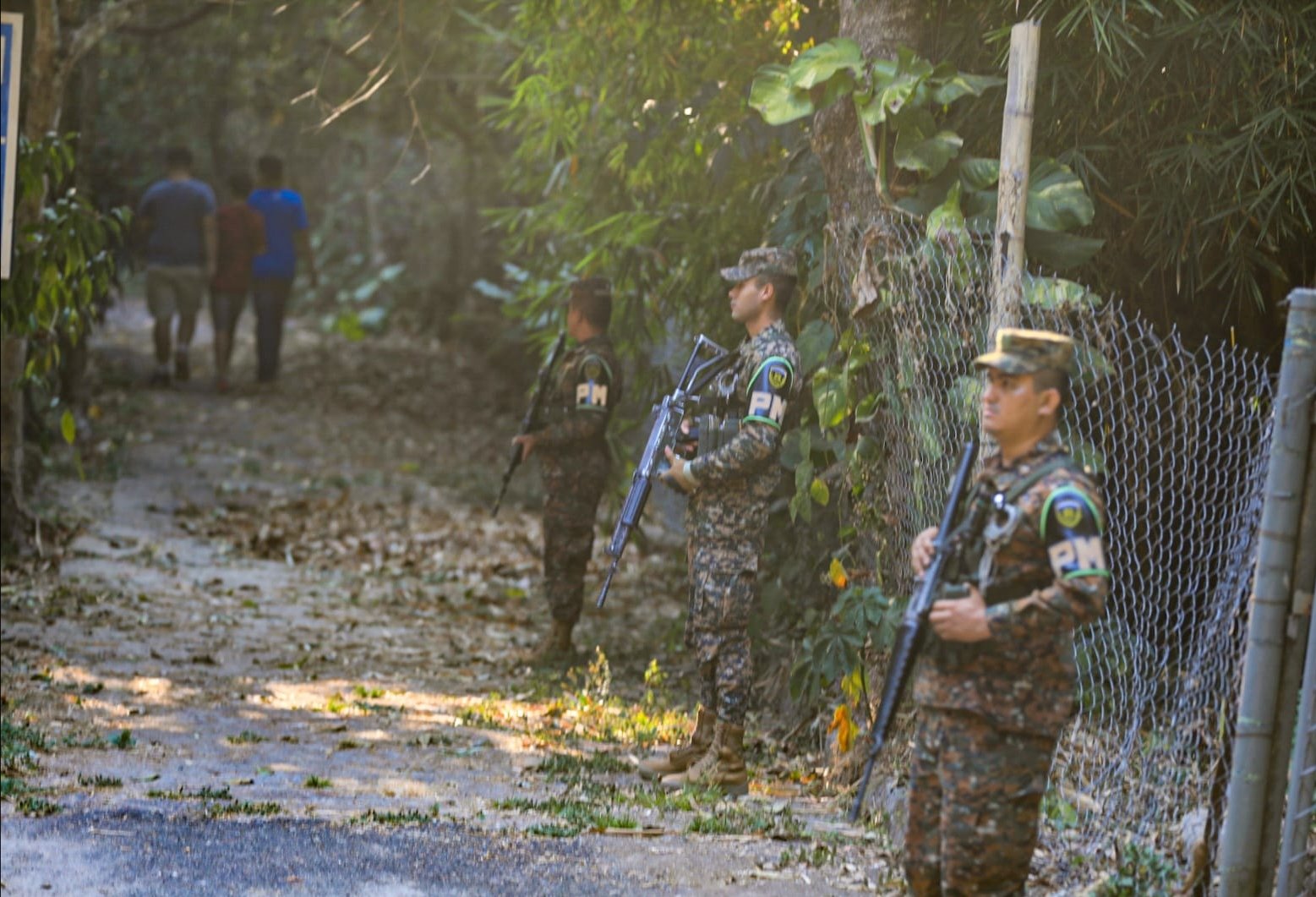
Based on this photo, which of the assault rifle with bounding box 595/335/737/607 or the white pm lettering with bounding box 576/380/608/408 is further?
the white pm lettering with bounding box 576/380/608/408

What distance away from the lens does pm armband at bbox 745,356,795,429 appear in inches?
226

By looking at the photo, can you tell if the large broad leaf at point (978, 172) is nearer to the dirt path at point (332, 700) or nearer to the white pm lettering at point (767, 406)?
the white pm lettering at point (767, 406)

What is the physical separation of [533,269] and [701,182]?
95.9 inches

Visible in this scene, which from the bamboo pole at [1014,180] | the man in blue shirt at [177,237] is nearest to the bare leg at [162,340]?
the man in blue shirt at [177,237]

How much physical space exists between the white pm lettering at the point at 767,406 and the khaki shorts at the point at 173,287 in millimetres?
11250

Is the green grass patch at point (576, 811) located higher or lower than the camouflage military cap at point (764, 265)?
lower

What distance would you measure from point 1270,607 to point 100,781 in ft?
12.8

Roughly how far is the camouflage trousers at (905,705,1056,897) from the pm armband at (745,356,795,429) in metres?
2.13

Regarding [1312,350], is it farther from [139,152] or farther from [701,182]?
[139,152]

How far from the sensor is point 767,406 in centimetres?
575

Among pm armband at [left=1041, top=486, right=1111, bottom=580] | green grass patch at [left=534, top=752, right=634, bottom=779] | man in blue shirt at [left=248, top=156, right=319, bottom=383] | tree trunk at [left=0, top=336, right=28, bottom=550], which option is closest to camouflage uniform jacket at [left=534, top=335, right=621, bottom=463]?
green grass patch at [left=534, top=752, right=634, bottom=779]

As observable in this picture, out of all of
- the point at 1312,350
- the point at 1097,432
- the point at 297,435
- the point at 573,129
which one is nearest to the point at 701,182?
the point at 573,129

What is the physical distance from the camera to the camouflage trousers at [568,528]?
826cm

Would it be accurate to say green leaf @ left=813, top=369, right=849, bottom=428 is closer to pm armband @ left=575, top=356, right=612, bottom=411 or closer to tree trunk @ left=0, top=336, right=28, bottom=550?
pm armband @ left=575, top=356, right=612, bottom=411
